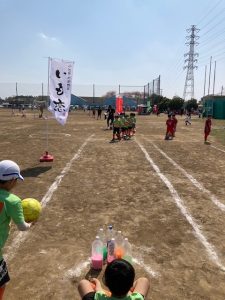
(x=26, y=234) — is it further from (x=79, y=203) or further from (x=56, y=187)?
(x=56, y=187)

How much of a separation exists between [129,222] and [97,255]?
2.01 metres

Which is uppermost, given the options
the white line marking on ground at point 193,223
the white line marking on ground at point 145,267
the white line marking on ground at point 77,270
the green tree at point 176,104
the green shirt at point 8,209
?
the green tree at point 176,104

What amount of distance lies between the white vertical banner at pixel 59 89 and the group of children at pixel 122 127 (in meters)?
7.96

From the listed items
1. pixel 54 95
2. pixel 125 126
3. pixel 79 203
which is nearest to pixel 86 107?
pixel 125 126

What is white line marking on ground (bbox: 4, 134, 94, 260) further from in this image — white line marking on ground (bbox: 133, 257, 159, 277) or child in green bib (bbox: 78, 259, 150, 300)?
child in green bib (bbox: 78, 259, 150, 300)

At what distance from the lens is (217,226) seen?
773cm

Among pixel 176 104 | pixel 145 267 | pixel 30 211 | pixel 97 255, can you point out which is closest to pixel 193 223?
pixel 145 267

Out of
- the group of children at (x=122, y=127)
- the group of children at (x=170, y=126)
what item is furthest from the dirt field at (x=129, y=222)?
the group of children at (x=170, y=126)

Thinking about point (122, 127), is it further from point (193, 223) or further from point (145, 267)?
point (145, 267)

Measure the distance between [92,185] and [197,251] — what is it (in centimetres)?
508

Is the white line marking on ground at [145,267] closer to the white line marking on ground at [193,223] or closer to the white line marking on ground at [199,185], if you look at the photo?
the white line marking on ground at [193,223]

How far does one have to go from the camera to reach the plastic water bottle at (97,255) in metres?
5.82

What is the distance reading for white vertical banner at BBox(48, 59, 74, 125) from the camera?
1421cm

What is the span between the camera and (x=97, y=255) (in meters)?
5.91
